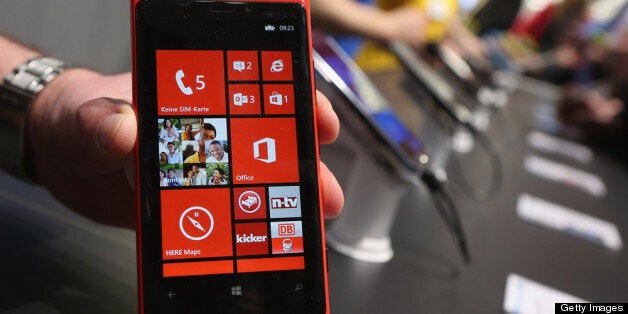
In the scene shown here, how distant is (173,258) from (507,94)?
93.1 inches

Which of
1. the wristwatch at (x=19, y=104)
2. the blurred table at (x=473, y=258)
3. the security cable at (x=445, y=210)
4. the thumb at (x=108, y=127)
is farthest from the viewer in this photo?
the security cable at (x=445, y=210)

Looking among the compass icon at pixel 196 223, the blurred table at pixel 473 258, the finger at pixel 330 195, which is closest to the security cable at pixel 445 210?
the blurred table at pixel 473 258

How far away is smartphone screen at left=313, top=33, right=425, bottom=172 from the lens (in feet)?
2.25

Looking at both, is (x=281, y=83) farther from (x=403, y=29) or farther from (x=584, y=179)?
(x=584, y=179)

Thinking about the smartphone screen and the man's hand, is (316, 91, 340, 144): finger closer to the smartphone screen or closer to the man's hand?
the man's hand

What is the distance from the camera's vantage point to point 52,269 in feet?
1.50

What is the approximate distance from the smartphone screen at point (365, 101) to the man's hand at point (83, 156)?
21 centimetres

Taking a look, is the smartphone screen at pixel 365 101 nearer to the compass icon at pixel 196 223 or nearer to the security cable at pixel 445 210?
the security cable at pixel 445 210

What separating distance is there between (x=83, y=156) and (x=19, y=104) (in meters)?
0.08

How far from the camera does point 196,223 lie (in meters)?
0.41

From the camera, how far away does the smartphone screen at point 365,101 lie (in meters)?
0.69

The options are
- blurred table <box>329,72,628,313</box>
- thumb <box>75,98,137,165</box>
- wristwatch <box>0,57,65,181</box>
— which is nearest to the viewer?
thumb <box>75,98,137,165</box>

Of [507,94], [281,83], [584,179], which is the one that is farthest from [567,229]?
[507,94]

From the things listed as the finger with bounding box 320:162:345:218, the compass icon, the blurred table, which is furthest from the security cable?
the compass icon
